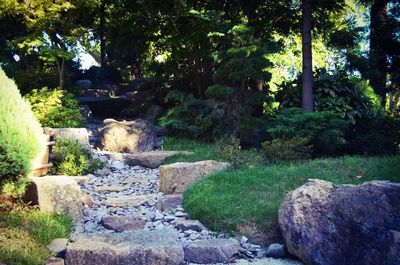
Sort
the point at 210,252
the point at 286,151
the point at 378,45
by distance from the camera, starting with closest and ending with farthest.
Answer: the point at 210,252
the point at 286,151
the point at 378,45

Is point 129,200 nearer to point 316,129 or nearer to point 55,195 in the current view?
point 55,195

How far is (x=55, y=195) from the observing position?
618cm

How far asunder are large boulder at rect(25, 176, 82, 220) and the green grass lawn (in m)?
0.22

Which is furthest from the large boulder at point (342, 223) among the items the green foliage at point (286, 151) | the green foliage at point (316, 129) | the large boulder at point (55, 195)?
the green foliage at point (316, 129)

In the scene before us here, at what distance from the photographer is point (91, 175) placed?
9.23 m

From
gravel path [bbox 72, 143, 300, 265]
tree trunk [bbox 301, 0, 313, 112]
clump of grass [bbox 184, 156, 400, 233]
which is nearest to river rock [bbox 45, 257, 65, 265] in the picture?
gravel path [bbox 72, 143, 300, 265]

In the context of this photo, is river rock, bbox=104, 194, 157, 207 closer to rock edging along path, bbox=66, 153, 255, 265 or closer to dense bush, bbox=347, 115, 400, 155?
rock edging along path, bbox=66, 153, 255, 265

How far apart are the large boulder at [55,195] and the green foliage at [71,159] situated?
2386 millimetres

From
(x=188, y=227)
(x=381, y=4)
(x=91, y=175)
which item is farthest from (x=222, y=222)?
(x=381, y=4)

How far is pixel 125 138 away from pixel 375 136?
6380 mm

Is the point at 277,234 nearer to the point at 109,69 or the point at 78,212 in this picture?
the point at 78,212

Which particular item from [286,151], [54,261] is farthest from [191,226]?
[286,151]

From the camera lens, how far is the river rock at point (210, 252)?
17.0ft

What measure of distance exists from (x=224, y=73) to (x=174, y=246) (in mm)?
6880
